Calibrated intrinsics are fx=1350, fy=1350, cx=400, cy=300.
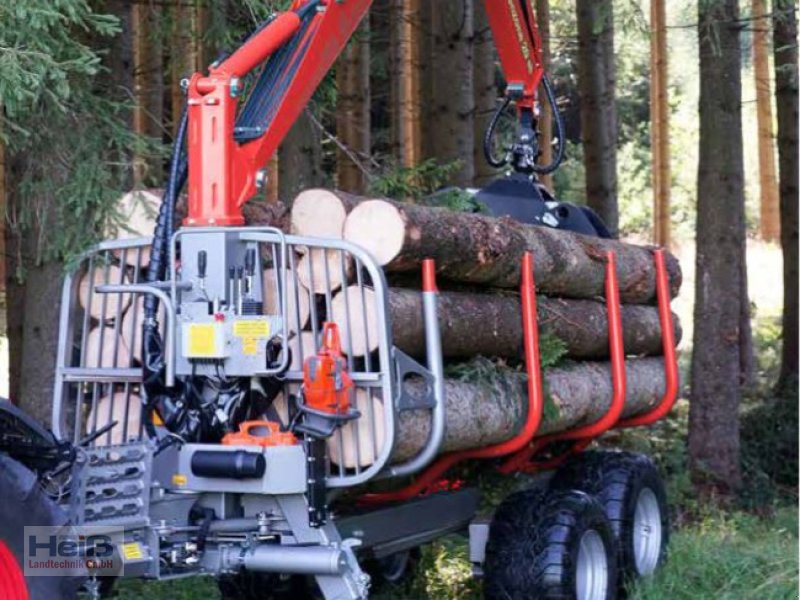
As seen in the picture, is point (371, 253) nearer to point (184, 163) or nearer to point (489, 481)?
point (184, 163)

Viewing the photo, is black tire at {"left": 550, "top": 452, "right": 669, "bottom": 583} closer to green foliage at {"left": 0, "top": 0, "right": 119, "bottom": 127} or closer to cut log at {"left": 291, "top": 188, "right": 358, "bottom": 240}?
cut log at {"left": 291, "top": 188, "right": 358, "bottom": 240}

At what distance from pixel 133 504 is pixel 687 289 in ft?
82.7

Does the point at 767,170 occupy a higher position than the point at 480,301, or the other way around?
the point at 767,170

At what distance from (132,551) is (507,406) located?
217 centimetres

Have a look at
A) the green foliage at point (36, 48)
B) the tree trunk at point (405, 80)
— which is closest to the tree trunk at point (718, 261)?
the tree trunk at point (405, 80)

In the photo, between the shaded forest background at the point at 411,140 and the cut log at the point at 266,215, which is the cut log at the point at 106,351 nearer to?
the shaded forest background at the point at 411,140

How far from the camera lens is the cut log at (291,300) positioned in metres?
6.07

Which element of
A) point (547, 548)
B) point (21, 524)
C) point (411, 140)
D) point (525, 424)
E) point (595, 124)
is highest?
point (411, 140)

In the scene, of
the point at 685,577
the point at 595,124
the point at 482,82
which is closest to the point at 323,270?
the point at 685,577

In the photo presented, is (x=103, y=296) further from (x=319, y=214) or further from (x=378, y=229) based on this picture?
(x=378, y=229)

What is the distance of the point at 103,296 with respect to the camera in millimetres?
6586

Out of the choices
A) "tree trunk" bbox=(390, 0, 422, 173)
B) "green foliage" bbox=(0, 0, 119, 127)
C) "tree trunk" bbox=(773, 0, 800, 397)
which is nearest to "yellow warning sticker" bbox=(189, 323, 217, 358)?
"green foliage" bbox=(0, 0, 119, 127)

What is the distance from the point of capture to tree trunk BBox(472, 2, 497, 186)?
15.3 m

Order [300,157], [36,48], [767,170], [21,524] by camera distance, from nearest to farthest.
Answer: [21,524] < [36,48] < [300,157] < [767,170]
